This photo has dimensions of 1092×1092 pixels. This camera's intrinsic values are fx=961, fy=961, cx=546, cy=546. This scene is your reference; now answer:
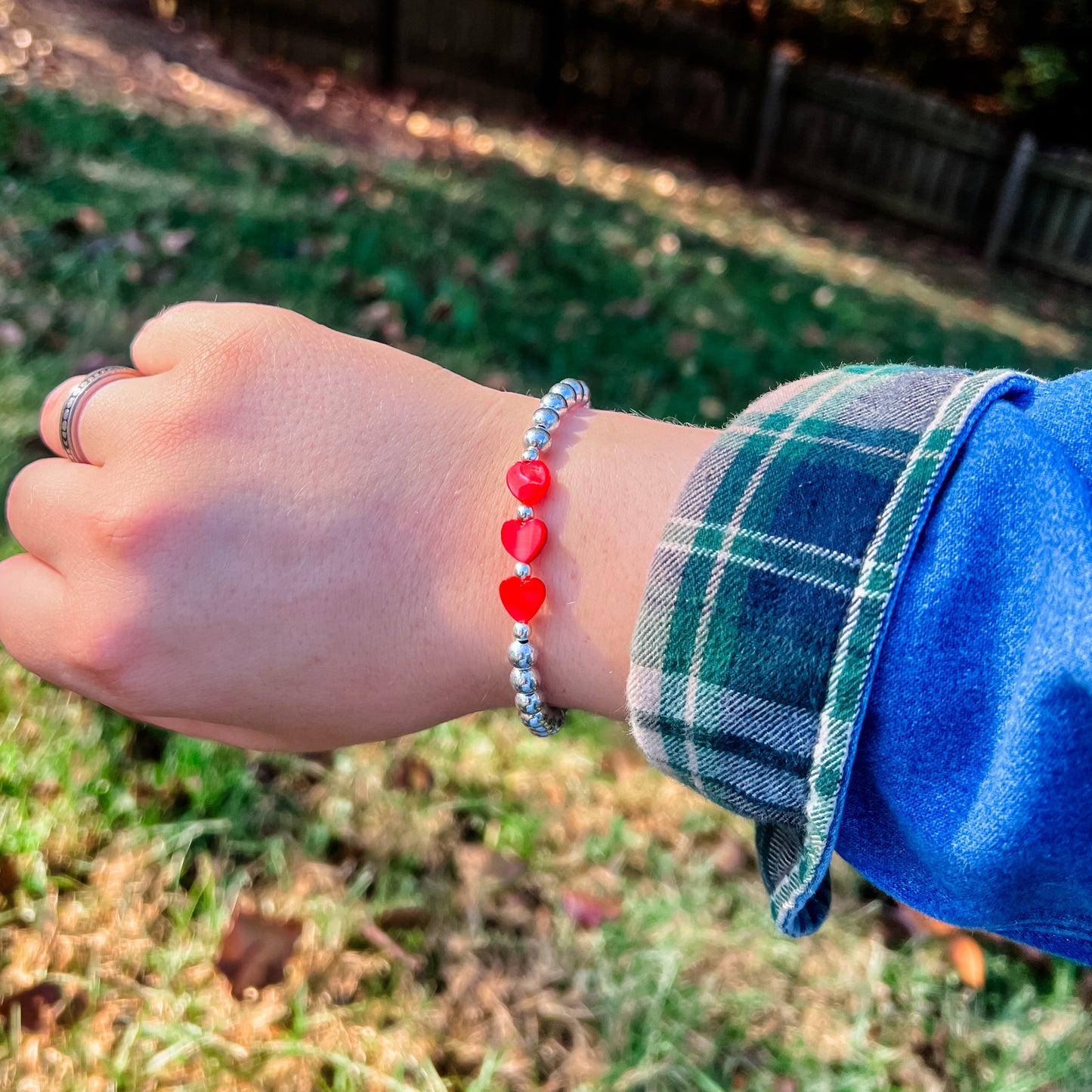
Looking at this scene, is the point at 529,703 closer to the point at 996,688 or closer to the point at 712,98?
the point at 996,688

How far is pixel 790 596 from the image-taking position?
0.95m

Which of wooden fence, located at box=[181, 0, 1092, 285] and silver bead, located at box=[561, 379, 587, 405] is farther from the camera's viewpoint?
wooden fence, located at box=[181, 0, 1092, 285]

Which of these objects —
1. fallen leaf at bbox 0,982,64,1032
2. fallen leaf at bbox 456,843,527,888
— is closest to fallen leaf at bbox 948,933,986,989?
fallen leaf at bbox 456,843,527,888

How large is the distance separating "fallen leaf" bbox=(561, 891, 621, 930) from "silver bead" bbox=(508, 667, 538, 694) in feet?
3.07

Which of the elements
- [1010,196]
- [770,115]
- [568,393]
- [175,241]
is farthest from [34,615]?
[770,115]

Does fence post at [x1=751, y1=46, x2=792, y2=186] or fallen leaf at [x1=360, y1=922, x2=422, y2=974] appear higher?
fence post at [x1=751, y1=46, x2=792, y2=186]

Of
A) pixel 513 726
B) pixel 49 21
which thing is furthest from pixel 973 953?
pixel 49 21

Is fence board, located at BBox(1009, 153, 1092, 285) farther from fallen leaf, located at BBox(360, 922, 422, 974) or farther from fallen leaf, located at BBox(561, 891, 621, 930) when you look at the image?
fallen leaf, located at BBox(360, 922, 422, 974)

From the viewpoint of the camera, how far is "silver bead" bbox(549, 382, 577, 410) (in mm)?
1289

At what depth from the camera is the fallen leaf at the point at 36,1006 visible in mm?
1499

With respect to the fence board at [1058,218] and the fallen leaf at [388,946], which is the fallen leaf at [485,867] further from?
the fence board at [1058,218]

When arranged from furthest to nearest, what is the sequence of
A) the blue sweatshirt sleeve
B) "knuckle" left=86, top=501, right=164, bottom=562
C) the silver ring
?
1. the silver ring
2. "knuckle" left=86, top=501, right=164, bottom=562
3. the blue sweatshirt sleeve

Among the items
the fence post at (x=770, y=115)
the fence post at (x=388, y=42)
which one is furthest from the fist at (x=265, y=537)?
the fence post at (x=770, y=115)

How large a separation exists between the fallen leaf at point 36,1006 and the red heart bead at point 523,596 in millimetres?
1046
